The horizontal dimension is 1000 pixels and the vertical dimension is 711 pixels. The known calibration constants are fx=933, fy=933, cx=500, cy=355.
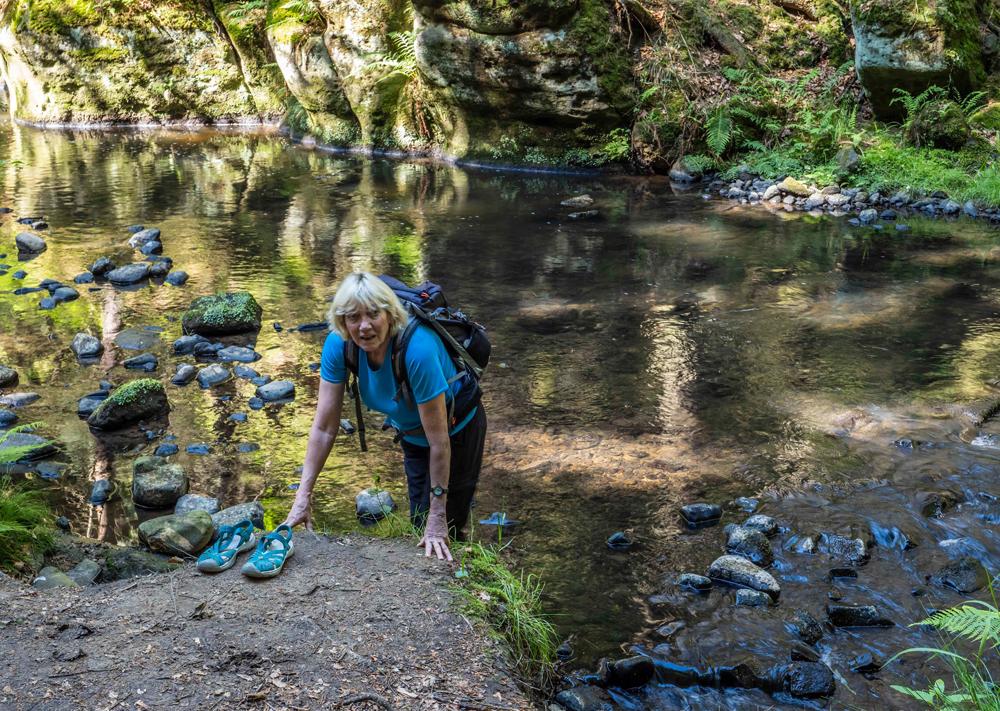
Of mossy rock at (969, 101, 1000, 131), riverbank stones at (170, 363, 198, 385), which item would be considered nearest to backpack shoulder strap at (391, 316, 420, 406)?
riverbank stones at (170, 363, 198, 385)

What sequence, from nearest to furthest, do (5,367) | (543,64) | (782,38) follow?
1. (5,367)
2. (543,64)
3. (782,38)

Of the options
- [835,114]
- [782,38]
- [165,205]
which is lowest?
[165,205]

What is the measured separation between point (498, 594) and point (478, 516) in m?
1.53

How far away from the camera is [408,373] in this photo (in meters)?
4.18

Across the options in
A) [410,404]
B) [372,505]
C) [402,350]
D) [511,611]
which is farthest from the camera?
[372,505]

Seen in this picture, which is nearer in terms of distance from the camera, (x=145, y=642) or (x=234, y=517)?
(x=145, y=642)

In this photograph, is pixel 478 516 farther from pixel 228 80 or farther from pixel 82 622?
pixel 228 80

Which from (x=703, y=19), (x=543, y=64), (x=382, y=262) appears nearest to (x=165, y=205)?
(x=382, y=262)

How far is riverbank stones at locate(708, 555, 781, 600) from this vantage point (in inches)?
207

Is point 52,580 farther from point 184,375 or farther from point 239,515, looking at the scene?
point 184,375

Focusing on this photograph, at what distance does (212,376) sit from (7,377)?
1.84 m

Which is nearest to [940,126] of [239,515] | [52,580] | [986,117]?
[986,117]

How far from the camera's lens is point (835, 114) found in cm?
1686

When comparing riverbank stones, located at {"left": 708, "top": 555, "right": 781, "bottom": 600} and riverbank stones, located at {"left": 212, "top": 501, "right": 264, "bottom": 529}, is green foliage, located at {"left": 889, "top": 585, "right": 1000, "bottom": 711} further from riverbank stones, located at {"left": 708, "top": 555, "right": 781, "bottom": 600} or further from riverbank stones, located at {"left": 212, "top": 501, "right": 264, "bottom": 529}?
riverbank stones, located at {"left": 212, "top": 501, "right": 264, "bottom": 529}
